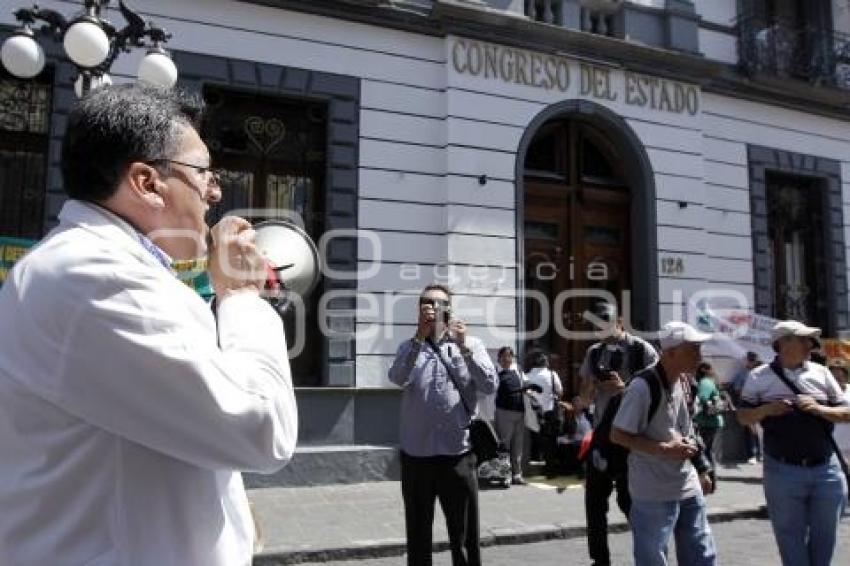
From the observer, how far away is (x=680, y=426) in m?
5.34

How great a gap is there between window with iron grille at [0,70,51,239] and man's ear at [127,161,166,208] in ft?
34.2

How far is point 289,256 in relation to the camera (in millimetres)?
2568

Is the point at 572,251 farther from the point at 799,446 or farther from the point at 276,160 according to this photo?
the point at 799,446

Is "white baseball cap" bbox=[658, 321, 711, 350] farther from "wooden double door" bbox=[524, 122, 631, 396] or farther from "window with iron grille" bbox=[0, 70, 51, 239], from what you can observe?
"window with iron grille" bbox=[0, 70, 51, 239]

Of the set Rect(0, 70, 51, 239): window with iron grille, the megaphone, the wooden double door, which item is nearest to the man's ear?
the megaphone

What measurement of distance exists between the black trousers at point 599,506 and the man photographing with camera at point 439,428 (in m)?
1.47

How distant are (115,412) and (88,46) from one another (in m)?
6.96

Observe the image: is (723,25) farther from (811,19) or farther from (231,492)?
(231,492)

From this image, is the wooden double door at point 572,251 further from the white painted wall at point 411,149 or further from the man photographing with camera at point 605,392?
the man photographing with camera at point 605,392

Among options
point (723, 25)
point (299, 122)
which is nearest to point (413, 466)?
point (299, 122)

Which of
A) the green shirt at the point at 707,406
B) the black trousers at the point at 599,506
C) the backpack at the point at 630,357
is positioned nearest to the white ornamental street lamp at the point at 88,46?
the backpack at the point at 630,357

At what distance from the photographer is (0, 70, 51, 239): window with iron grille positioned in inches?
440

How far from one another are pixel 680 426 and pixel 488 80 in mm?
9390

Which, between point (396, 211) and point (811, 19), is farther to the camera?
point (811, 19)
